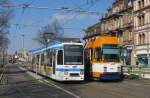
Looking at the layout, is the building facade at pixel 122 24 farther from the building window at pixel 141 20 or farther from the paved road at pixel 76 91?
the paved road at pixel 76 91

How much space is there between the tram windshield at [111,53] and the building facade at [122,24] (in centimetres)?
4453

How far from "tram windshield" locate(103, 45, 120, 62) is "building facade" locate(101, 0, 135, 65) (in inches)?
1753

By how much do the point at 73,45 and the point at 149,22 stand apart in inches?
1778

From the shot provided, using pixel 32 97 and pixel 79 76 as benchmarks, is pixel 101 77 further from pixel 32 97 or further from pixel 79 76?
pixel 32 97

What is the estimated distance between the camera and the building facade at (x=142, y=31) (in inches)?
2938

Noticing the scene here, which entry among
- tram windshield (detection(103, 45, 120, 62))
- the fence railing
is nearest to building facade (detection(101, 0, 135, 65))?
the fence railing

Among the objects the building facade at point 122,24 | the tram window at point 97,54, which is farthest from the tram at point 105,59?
the building facade at point 122,24

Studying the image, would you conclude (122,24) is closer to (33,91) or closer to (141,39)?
(141,39)

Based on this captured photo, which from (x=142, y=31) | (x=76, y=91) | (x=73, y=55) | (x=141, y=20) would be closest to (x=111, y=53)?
(x=73, y=55)

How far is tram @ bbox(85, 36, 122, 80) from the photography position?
32.6 metres

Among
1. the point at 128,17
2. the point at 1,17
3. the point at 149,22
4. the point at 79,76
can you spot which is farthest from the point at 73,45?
the point at 128,17

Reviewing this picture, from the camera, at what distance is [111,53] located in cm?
3272

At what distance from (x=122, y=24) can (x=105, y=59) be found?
60.2m

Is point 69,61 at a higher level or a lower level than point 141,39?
lower
